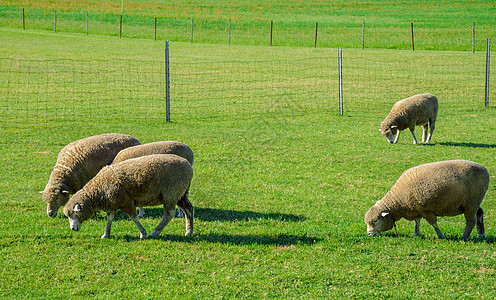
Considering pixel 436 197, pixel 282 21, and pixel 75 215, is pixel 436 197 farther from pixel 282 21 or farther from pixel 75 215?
pixel 282 21

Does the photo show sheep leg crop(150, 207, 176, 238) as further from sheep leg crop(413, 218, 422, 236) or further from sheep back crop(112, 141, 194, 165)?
sheep leg crop(413, 218, 422, 236)

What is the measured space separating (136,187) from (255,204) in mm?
2746

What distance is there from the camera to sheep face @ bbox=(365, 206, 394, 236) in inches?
328

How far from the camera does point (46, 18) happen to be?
52344 mm

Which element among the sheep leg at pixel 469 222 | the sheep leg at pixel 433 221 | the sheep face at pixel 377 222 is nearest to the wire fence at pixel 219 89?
the sheep face at pixel 377 222

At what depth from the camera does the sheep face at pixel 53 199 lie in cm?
907

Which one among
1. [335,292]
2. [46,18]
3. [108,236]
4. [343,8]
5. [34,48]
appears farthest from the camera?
[343,8]

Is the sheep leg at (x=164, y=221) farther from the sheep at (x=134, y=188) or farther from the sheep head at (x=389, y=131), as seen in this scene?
the sheep head at (x=389, y=131)

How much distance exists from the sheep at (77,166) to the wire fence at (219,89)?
26.8 ft

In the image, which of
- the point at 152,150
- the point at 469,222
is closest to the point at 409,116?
the point at 469,222

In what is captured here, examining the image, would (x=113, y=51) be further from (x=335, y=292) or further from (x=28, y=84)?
(x=335, y=292)

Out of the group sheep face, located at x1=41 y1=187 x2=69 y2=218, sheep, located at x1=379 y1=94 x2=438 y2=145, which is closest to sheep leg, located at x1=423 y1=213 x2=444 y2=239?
sheep face, located at x1=41 y1=187 x2=69 y2=218

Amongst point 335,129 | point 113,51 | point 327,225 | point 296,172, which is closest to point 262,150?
point 296,172

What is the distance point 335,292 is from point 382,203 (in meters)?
2.37
